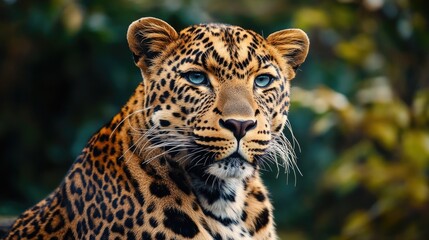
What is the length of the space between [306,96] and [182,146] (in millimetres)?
7368

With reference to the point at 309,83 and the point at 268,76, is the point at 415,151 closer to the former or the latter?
the point at 309,83

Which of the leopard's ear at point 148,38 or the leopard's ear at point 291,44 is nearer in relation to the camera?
the leopard's ear at point 148,38

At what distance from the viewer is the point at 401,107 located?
43.2ft

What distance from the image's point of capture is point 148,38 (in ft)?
19.7

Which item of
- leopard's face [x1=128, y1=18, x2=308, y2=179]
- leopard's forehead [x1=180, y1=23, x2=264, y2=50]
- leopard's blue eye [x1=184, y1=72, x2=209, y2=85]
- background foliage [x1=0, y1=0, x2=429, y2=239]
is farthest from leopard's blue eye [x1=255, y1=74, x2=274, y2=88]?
background foliage [x1=0, y1=0, x2=429, y2=239]

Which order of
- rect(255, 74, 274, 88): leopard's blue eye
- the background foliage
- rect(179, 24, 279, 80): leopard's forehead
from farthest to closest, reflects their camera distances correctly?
the background foliage
rect(255, 74, 274, 88): leopard's blue eye
rect(179, 24, 279, 80): leopard's forehead

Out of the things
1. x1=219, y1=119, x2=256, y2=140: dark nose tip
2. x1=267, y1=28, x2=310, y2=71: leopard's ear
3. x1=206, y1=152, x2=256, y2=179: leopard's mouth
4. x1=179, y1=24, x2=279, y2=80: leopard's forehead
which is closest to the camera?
x1=219, y1=119, x2=256, y2=140: dark nose tip

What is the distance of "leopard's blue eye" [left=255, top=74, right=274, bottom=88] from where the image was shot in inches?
234

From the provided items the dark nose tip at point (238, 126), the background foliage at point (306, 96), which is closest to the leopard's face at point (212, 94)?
the dark nose tip at point (238, 126)

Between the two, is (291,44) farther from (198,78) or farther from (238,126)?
(238,126)

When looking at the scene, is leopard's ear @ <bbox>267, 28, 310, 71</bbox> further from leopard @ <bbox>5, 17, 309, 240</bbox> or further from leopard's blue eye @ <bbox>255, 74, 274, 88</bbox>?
leopard's blue eye @ <bbox>255, 74, 274, 88</bbox>

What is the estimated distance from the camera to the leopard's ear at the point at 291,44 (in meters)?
6.21

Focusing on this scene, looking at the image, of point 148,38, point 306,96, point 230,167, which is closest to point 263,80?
point 230,167

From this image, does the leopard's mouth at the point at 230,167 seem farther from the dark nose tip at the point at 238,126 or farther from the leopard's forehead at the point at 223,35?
the leopard's forehead at the point at 223,35
